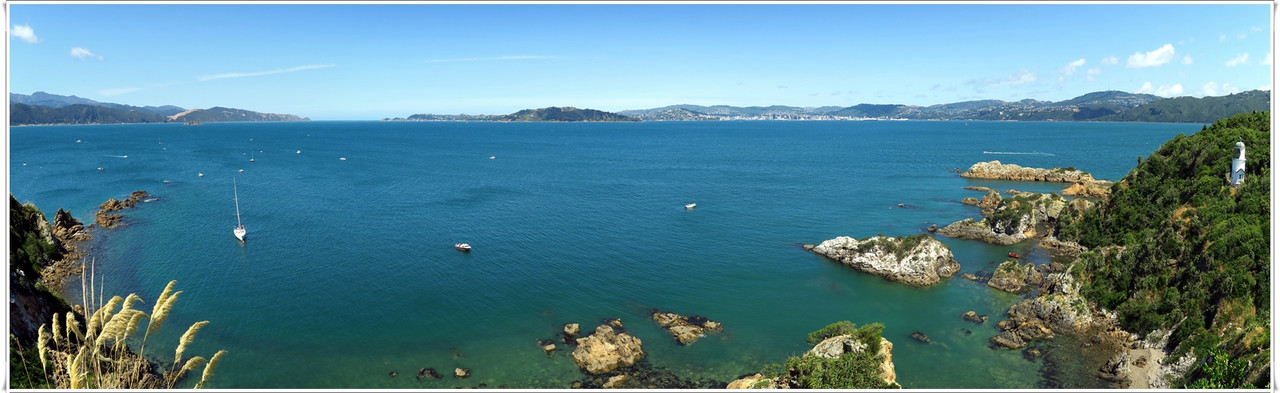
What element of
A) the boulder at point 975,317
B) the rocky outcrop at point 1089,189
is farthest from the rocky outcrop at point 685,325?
the rocky outcrop at point 1089,189

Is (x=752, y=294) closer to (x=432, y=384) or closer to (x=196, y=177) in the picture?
(x=432, y=384)

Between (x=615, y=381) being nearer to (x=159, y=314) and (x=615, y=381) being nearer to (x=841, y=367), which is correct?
(x=841, y=367)

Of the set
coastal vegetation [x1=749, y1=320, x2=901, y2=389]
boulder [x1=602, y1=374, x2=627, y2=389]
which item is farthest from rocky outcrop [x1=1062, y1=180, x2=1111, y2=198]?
boulder [x1=602, y1=374, x2=627, y2=389]

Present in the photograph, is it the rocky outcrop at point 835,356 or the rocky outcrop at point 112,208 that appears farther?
the rocky outcrop at point 112,208

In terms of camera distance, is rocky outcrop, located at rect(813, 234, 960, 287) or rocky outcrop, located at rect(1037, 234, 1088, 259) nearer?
rocky outcrop, located at rect(813, 234, 960, 287)

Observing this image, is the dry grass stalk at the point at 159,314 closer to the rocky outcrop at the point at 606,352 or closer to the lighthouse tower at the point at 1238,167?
the rocky outcrop at the point at 606,352

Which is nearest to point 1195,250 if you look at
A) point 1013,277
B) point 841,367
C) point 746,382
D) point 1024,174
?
point 1013,277

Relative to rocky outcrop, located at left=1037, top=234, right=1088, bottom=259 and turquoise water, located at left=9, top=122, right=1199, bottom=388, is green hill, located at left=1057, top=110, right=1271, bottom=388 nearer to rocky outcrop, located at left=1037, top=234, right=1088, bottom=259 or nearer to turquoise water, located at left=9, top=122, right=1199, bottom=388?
rocky outcrop, located at left=1037, top=234, right=1088, bottom=259
